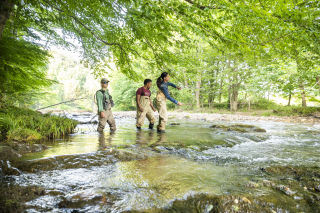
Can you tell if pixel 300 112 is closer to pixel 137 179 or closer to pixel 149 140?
pixel 149 140

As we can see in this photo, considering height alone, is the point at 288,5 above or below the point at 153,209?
above

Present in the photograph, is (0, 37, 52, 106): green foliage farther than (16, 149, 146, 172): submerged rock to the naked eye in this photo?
Yes

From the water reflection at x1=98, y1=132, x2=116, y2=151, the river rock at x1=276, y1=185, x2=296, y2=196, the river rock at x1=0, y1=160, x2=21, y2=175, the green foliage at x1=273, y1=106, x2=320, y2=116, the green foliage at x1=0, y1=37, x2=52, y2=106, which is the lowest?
the river rock at x1=276, y1=185, x2=296, y2=196

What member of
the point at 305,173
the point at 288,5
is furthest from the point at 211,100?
the point at 305,173

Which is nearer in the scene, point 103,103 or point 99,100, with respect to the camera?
point 99,100

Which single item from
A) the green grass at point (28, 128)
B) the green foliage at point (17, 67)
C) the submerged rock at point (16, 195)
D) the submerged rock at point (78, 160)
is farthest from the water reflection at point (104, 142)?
the green foliage at point (17, 67)

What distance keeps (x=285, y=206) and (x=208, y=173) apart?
3.62 feet

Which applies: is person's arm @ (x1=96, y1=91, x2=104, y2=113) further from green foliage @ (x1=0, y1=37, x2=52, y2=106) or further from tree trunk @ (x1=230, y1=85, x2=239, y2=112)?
tree trunk @ (x1=230, y1=85, x2=239, y2=112)

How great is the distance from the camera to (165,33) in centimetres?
448

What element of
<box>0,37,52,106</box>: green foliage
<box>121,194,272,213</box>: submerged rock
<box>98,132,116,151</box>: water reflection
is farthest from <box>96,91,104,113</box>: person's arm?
<box>121,194,272,213</box>: submerged rock

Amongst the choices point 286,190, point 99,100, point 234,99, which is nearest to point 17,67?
point 99,100

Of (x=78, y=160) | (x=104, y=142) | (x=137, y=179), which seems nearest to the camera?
(x=137, y=179)

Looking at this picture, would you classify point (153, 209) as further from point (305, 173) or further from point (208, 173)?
point (305, 173)

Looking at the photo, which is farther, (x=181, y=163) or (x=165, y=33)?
(x=165, y=33)
